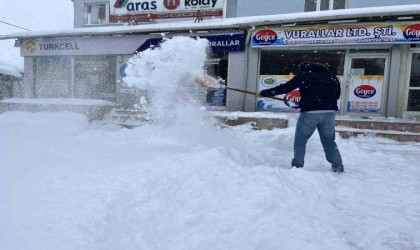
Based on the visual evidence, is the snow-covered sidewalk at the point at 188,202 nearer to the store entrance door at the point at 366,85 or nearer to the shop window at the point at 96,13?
the store entrance door at the point at 366,85

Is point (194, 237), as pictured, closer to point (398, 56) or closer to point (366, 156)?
point (366, 156)

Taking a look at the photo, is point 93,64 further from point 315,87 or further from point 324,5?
point 315,87

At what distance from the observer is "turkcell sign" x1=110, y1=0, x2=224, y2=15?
39.5 ft

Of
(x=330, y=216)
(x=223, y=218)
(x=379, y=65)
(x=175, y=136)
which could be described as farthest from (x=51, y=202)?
(x=379, y=65)

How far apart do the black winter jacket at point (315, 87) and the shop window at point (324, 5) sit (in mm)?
8892

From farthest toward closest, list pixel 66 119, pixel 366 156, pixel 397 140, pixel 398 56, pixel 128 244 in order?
pixel 398 56 < pixel 66 119 < pixel 397 140 < pixel 366 156 < pixel 128 244

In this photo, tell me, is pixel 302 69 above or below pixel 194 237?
above

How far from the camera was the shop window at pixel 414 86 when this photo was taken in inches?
379

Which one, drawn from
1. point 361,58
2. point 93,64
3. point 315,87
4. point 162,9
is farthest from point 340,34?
point 93,64

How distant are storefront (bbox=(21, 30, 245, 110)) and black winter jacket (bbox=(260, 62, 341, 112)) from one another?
7.02 metres

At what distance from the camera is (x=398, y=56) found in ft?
31.4

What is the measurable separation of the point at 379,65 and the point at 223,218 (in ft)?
31.3

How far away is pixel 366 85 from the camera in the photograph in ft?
32.9

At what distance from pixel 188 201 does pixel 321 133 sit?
249cm
